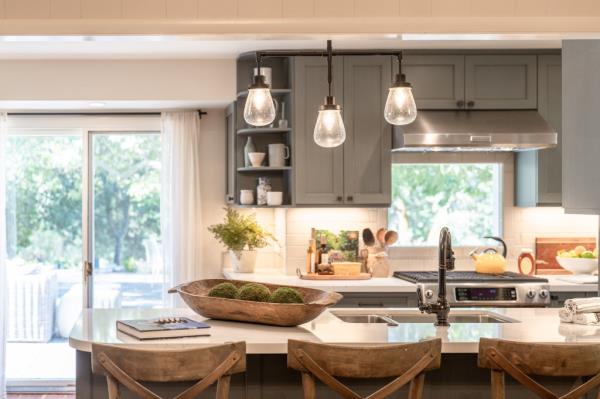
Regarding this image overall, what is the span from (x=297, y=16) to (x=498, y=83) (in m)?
2.92

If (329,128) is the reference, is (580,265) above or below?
below

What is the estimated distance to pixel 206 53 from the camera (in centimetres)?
577

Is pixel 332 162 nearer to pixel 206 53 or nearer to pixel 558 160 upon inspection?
pixel 206 53

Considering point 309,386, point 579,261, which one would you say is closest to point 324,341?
point 309,386

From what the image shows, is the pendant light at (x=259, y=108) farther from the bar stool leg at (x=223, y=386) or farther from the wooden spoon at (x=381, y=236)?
the wooden spoon at (x=381, y=236)

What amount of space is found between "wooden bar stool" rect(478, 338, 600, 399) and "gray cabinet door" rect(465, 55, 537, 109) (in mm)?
3097

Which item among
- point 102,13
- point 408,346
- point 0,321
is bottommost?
point 0,321

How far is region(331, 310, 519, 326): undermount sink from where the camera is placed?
12.6 ft

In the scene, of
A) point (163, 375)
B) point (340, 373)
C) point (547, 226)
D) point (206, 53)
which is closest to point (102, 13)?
point (163, 375)

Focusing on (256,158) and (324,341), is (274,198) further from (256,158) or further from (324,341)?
(324,341)

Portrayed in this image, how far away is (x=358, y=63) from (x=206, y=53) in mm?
1037

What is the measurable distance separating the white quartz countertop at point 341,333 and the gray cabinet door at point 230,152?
236cm

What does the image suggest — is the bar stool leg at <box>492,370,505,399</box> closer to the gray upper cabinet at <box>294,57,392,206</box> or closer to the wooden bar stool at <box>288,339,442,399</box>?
the wooden bar stool at <box>288,339,442,399</box>

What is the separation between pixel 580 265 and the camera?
5785mm
